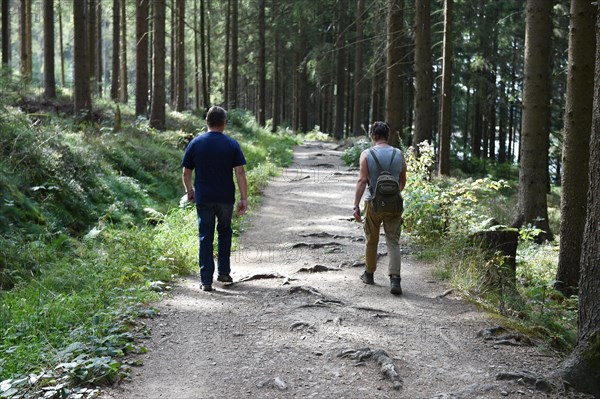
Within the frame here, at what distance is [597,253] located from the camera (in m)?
4.78

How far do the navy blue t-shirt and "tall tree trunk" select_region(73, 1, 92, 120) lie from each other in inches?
461

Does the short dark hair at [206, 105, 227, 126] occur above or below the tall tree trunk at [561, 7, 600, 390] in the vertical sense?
above

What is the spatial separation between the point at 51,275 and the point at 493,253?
5.95 metres

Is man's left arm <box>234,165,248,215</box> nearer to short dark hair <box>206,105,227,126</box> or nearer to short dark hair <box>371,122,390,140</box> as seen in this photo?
short dark hair <box>206,105,227,126</box>

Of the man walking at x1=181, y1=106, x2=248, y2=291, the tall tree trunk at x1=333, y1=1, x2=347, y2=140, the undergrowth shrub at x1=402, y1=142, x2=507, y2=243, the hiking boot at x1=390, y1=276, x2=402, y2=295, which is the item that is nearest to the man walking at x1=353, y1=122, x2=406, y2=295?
the hiking boot at x1=390, y1=276, x2=402, y2=295

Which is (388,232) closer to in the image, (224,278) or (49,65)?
(224,278)

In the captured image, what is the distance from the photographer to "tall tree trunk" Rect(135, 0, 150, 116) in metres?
21.8

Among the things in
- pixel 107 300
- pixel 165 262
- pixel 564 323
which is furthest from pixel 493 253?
pixel 107 300

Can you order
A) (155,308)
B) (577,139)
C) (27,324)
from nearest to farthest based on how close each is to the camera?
(27,324) → (155,308) → (577,139)

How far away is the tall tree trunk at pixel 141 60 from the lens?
21.8 metres

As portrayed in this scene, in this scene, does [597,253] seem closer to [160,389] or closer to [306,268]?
[160,389]

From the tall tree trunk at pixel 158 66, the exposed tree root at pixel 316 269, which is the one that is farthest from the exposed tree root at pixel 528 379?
the tall tree trunk at pixel 158 66

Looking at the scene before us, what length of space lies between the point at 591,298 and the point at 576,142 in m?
5.32

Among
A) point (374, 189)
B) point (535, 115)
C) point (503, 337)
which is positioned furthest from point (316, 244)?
point (535, 115)
